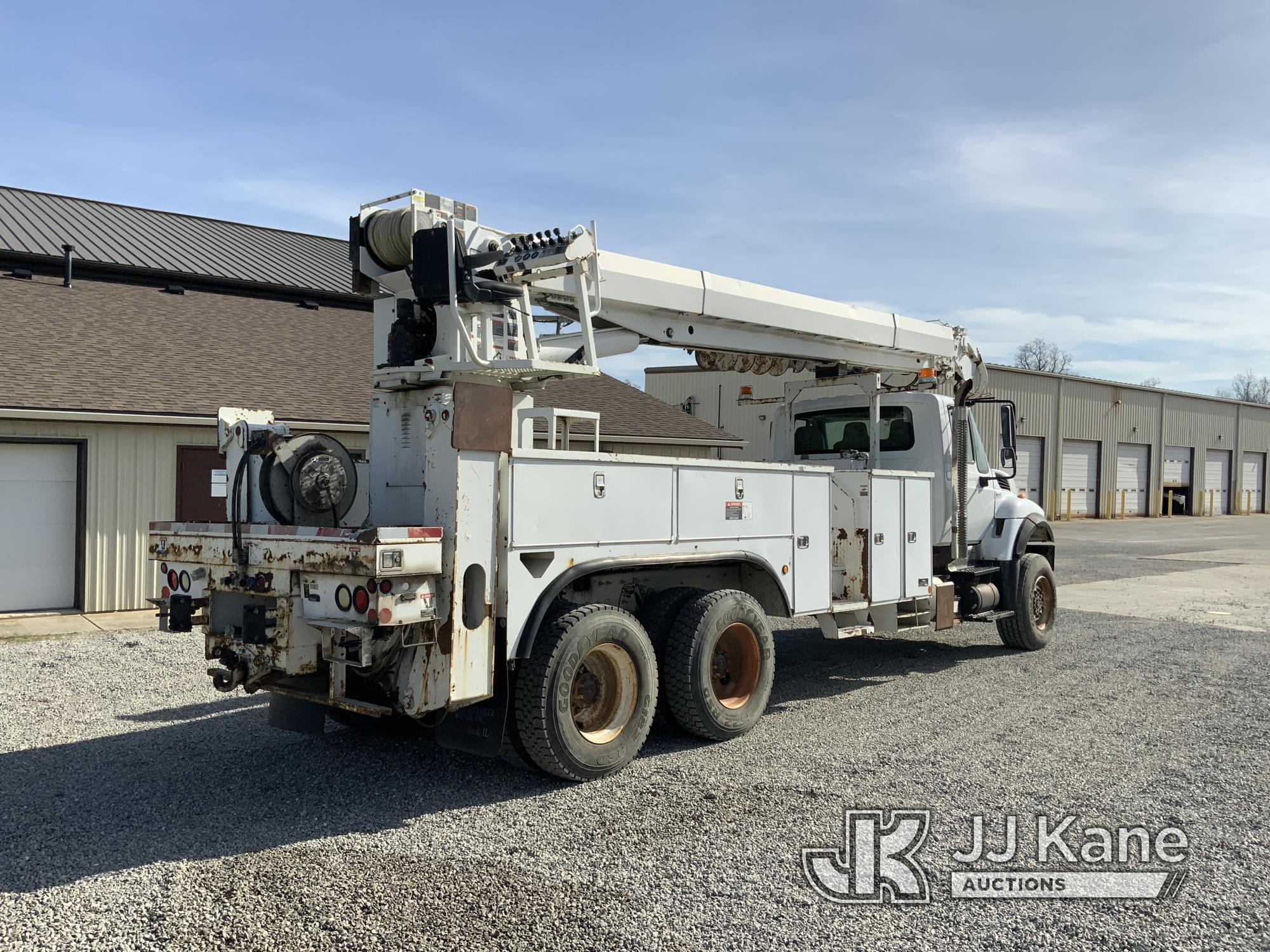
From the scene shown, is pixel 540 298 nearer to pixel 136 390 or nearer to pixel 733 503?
pixel 733 503

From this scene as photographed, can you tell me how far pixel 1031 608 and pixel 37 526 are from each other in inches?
475

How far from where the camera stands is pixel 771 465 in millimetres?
7281

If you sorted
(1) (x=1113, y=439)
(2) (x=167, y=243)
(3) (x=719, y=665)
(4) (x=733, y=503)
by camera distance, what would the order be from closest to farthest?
(4) (x=733, y=503)
(3) (x=719, y=665)
(2) (x=167, y=243)
(1) (x=1113, y=439)

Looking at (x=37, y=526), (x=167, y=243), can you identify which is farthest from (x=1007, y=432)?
(x=167, y=243)

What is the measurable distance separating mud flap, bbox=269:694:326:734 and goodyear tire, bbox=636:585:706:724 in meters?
2.14

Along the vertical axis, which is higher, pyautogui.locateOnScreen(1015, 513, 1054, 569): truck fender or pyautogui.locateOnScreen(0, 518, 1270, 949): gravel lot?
pyautogui.locateOnScreen(1015, 513, 1054, 569): truck fender

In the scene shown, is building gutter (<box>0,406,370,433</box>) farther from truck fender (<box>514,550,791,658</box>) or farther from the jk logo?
the jk logo

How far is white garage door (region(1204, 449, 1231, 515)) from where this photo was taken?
171ft

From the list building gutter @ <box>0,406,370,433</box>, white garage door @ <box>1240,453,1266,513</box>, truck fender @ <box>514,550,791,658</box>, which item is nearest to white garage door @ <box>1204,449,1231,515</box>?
white garage door @ <box>1240,453,1266,513</box>

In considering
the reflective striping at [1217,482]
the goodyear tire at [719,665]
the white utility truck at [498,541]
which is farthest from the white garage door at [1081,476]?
the goodyear tire at [719,665]

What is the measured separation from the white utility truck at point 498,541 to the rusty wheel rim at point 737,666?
0.6 inches

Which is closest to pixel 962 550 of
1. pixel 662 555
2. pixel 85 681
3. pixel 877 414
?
pixel 877 414

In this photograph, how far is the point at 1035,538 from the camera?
11.1 meters

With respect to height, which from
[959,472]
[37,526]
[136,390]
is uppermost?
[136,390]
